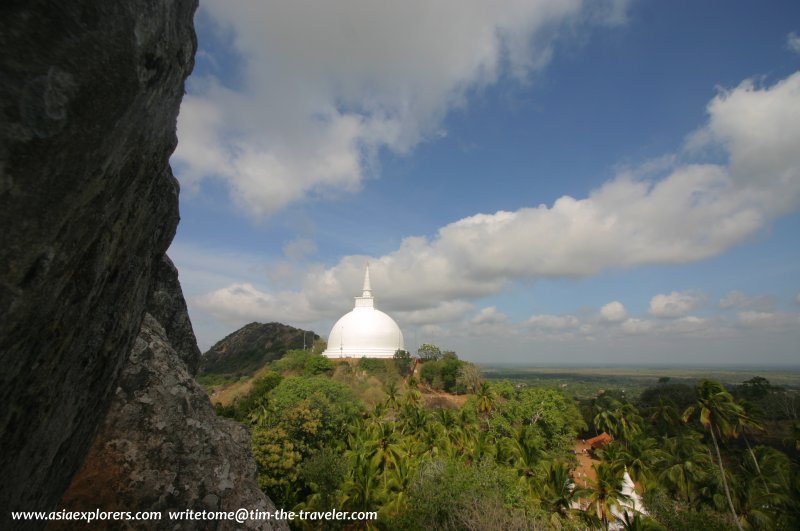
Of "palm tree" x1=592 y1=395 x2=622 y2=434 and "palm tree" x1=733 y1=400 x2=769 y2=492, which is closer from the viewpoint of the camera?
"palm tree" x1=733 y1=400 x2=769 y2=492

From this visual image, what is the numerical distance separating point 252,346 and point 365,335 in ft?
186

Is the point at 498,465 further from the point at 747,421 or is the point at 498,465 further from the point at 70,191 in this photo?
the point at 70,191

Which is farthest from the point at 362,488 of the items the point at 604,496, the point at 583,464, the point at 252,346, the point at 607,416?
the point at 252,346

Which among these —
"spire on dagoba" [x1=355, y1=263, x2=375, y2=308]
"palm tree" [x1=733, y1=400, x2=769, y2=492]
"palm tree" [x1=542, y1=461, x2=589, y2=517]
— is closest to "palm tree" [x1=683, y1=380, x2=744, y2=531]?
"palm tree" [x1=733, y1=400, x2=769, y2=492]

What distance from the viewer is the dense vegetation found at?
19812 mm

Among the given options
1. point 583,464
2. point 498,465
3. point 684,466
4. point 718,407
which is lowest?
point 583,464

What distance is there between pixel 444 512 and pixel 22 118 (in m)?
20.2

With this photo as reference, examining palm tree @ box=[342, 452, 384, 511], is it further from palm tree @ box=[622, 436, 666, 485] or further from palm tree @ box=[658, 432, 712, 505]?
palm tree @ box=[658, 432, 712, 505]

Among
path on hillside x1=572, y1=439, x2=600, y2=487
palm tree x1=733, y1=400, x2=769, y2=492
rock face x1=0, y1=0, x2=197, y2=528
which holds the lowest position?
path on hillside x1=572, y1=439, x2=600, y2=487

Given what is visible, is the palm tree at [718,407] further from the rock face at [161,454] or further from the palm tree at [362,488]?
the rock face at [161,454]

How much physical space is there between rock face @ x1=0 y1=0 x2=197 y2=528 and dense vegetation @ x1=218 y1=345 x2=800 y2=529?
637 inches

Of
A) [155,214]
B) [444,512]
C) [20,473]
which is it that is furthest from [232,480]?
[444,512]

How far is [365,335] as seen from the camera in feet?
211

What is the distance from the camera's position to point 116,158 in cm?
289
